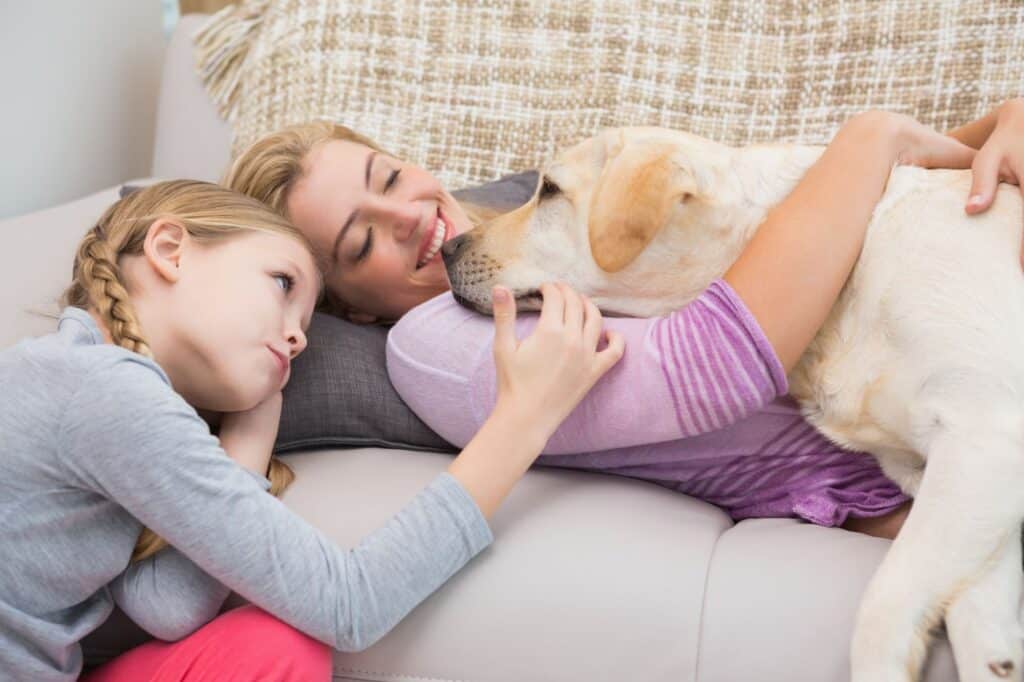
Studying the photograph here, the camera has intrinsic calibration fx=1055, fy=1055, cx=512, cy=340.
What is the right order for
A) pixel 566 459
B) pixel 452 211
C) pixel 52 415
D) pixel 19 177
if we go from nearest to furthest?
pixel 52 415
pixel 566 459
pixel 452 211
pixel 19 177

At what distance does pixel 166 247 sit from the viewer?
1.17m

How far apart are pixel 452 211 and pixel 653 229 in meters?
0.54

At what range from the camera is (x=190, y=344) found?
112 centimetres

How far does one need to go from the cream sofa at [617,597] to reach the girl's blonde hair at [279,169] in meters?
0.48

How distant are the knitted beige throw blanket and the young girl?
0.97 m

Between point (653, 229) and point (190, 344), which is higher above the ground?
point (653, 229)

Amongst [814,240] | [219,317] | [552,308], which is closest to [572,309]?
[552,308]

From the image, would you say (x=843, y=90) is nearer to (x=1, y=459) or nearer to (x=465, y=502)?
(x=465, y=502)

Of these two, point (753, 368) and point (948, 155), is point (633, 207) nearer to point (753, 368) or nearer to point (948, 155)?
point (753, 368)

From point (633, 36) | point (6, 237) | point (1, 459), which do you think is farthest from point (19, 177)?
point (1, 459)

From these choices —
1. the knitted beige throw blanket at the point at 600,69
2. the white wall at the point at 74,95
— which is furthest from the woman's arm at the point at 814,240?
the white wall at the point at 74,95

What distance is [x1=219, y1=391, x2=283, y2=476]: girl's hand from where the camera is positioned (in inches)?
47.2

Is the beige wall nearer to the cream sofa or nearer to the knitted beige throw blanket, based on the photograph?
the knitted beige throw blanket

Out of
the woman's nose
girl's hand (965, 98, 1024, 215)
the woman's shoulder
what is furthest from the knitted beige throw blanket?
the woman's shoulder
